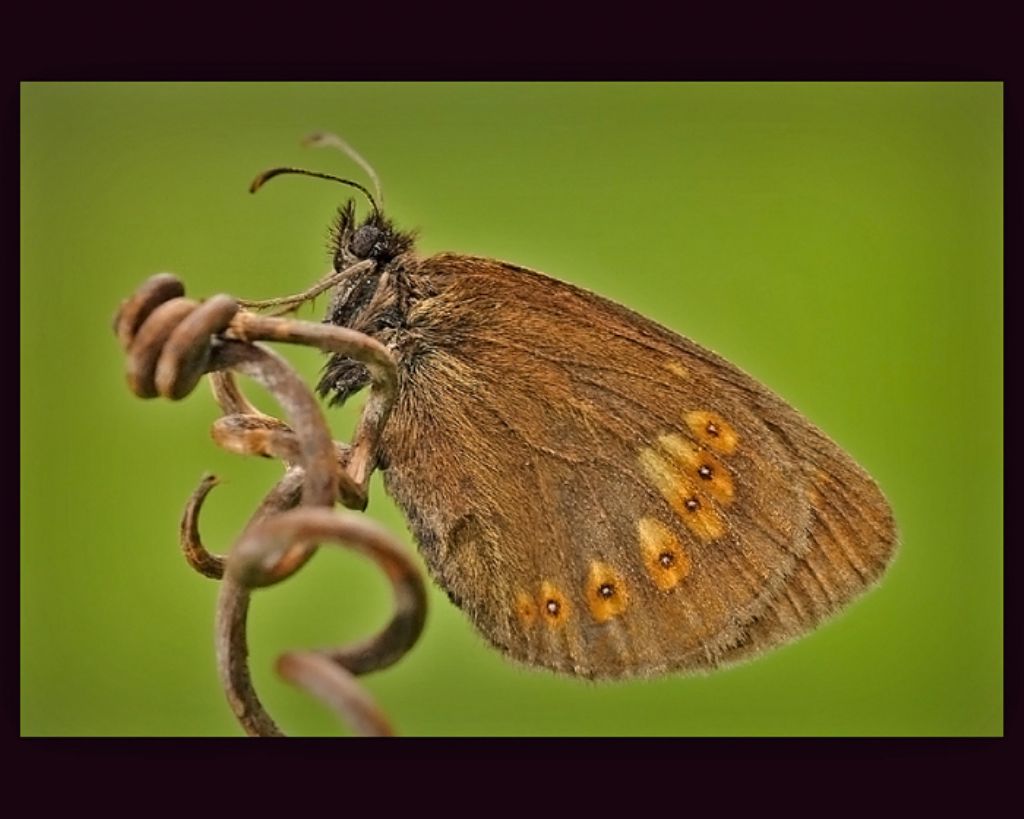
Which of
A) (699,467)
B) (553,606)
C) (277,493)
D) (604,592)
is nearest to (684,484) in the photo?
(699,467)

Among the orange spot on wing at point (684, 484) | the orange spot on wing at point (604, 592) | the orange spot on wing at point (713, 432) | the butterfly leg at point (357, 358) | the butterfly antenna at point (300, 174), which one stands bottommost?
the butterfly leg at point (357, 358)

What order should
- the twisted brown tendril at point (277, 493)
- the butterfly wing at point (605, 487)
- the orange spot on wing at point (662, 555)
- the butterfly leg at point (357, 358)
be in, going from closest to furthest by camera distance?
the twisted brown tendril at point (277, 493)
the butterfly leg at point (357, 358)
the butterfly wing at point (605, 487)
the orange spot on wing at point (662, 555)

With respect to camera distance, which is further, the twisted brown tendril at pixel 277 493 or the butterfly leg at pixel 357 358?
the butterfly leg at pixel 357 358

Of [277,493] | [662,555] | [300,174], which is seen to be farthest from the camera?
[662,555]

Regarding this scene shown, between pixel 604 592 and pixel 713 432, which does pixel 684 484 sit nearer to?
pixel 713 432

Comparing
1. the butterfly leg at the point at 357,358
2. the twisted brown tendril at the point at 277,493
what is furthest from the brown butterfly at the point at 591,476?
the twisted brown tendril at the point at 277,493

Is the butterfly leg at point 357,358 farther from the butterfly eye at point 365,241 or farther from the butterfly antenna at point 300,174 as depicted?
the butterfly eye at point 365,241
